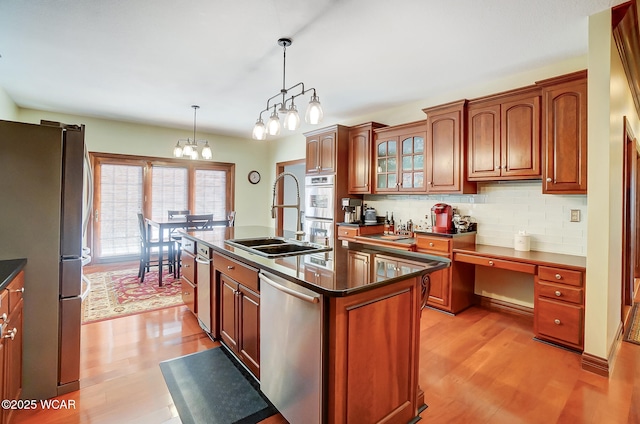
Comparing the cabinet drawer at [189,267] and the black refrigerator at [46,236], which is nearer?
the black refrigerator at [46,236]

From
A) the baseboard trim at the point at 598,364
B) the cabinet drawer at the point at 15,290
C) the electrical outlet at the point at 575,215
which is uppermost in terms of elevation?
the electrical outlet at the point at 575,215

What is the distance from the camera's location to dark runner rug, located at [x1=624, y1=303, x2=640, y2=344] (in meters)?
2.86

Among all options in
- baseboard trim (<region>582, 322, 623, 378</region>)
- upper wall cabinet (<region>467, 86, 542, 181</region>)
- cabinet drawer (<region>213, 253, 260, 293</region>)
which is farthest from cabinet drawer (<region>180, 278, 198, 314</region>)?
baseboard trim (<region>582, 322, 623, 378</region>)

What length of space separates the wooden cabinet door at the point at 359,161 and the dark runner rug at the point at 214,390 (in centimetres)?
292

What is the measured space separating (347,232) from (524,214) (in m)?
2.14

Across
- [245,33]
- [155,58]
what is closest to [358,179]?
[245,33]

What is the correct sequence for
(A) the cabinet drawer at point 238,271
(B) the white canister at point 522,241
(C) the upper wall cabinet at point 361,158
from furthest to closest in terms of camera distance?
(C) the upper wall cabinet at point 361,158, (B) the white canister at point 522,241, (A) the cabinet drawer at point 238,271

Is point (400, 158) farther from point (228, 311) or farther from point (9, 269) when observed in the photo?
point (9, 269)

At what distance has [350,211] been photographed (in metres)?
4.68

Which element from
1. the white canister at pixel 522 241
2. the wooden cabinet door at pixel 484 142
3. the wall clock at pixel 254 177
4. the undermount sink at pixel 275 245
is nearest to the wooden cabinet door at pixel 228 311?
the undermount sink at pixel 275 245

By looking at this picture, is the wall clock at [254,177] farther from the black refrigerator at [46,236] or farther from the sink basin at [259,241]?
the black refrigerator at [46,236]

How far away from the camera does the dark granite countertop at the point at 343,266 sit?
139 cm

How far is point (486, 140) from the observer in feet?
10.6

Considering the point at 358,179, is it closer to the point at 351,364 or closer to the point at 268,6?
the point at 268,6
